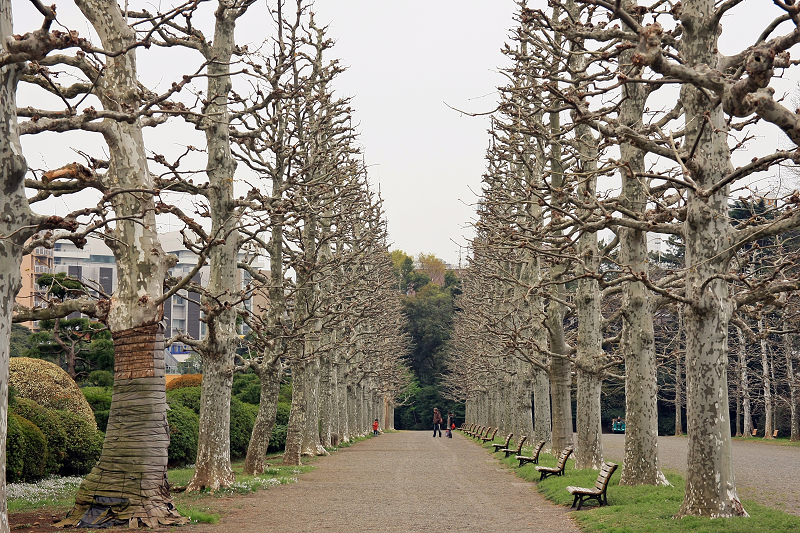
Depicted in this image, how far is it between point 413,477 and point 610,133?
1302 cm

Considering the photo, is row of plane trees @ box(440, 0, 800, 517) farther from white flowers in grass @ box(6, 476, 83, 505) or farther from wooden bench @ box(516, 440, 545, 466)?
white flowers in grass @ box(6, 476, 83, 505)

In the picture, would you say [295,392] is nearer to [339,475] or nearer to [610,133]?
[339,475]

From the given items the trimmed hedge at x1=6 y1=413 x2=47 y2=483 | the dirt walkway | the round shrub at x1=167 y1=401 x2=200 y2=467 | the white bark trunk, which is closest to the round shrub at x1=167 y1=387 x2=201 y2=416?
the round shrub at x1=167 y1=401 x2=200 y2=467

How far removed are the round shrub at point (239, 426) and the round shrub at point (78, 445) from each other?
7.43 m

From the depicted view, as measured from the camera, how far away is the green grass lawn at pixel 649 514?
9.72 m

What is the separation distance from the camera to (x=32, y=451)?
15820mm

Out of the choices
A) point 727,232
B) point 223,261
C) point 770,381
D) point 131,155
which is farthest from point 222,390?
point 770,381

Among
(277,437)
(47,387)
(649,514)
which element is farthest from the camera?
(277,437)

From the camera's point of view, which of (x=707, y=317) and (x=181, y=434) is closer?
(x=707, y=317)

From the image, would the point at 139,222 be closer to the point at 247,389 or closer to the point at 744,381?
the point at 247,389

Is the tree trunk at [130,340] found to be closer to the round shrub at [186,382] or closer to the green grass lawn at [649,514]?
the green grass lawn at [649,514]

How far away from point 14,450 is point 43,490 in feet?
3.82

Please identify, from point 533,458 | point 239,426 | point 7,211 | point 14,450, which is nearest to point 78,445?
point 14,450

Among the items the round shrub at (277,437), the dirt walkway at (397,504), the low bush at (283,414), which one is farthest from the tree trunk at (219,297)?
the low bush at (283,414)
